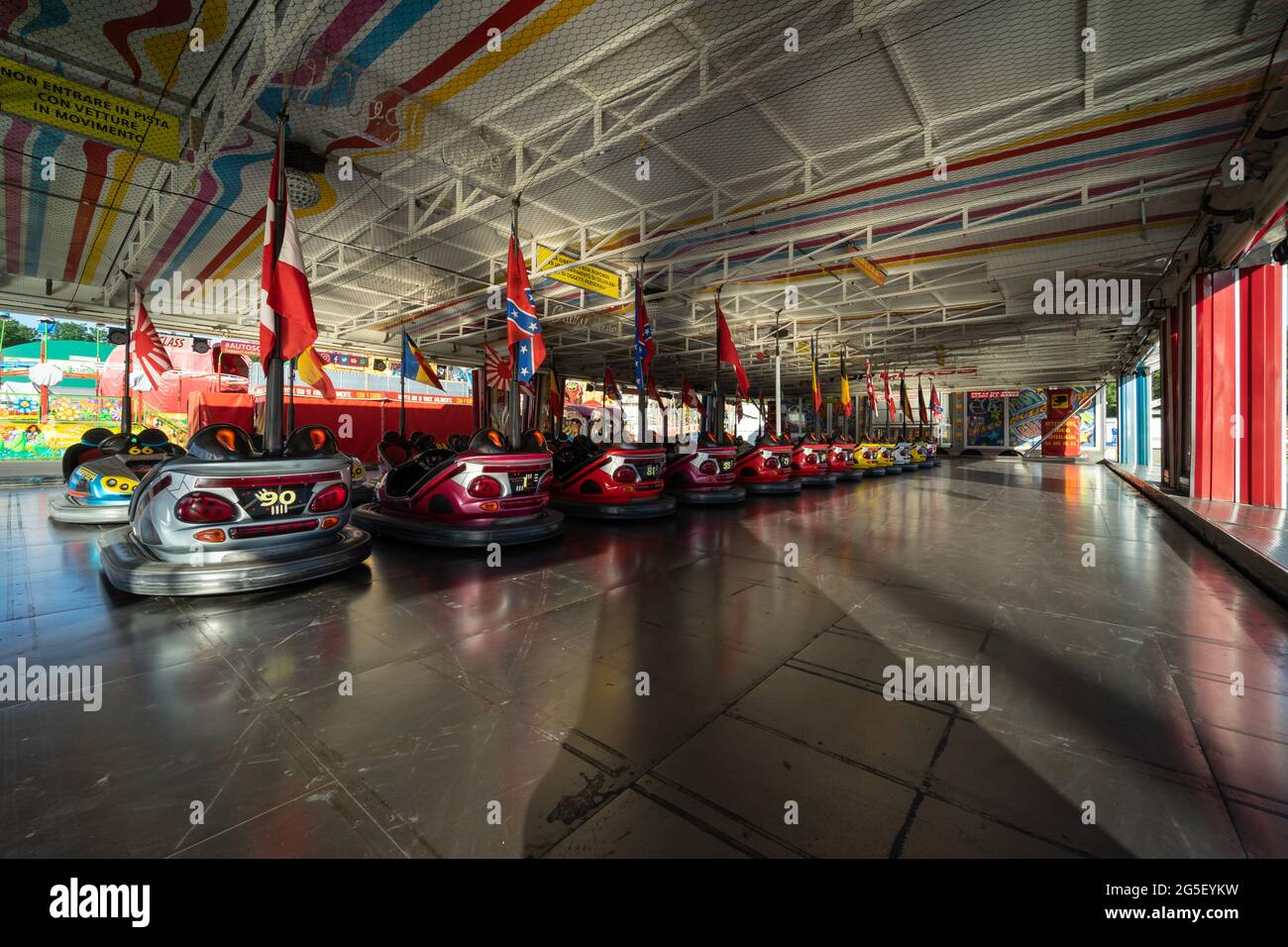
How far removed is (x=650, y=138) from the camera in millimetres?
5168

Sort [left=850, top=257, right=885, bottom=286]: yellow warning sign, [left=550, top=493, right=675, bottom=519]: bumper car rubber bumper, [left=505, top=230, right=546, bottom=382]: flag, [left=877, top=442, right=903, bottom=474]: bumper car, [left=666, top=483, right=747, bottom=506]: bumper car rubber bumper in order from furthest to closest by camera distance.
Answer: [left=877, top=442, right=903, bottom=474]: bumper car → [left=850, top=257, right=885, bottom=286]: yellow warning sign → [left=666, top=483, right=747, bottom=506]: bumper car rubber bumper → [left=550, top=493, right=675, bottom=519]: bumper car rubber bumper → [left=505, top=230, right=546, bottom=382]: flag

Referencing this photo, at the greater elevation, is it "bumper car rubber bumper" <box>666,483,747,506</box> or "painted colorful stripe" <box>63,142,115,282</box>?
"painted colorful stripe" <box>63,142,115,282</box>

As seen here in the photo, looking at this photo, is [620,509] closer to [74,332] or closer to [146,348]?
[146,348]

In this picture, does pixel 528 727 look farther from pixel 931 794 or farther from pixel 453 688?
pixel 931 794

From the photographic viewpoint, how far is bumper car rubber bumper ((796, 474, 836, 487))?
10.9m

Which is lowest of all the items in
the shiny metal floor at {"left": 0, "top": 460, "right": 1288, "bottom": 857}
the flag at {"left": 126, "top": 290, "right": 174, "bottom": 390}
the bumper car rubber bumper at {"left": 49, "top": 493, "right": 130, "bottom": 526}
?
the shiny metal floor at {"left": 0, "top": 460, "right": 1288, "bottom": 857}

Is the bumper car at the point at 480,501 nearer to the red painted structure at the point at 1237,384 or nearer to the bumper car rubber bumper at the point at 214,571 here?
the bumper car rubber bumper at the point at 214,571

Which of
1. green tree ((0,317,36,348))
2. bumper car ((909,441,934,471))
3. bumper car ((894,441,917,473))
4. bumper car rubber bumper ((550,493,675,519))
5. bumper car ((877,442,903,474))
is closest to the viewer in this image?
bumper car rubber bumper ((550,493,675,519))

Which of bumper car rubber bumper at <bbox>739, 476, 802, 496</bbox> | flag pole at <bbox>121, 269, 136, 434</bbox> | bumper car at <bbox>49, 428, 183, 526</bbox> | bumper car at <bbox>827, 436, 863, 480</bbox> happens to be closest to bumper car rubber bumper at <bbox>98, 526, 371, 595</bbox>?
bumper car at <bbox>49, 428, 183, 526</bbox>

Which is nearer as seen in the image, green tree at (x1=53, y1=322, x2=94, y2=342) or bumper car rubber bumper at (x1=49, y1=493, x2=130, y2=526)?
bumper car rubber bumper at (x1=49, y1=493, x2=130, y2=526)

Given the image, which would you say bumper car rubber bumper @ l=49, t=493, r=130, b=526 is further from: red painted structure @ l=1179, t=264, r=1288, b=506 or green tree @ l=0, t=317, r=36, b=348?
green tree @ l=0, t=317, r=36, b=348

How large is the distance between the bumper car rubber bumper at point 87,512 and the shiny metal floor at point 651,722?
102 inches

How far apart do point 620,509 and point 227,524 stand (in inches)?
148

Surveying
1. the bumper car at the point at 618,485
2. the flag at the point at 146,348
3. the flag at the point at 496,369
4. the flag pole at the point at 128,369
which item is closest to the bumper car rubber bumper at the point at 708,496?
the bumper car at the point at 618,485
